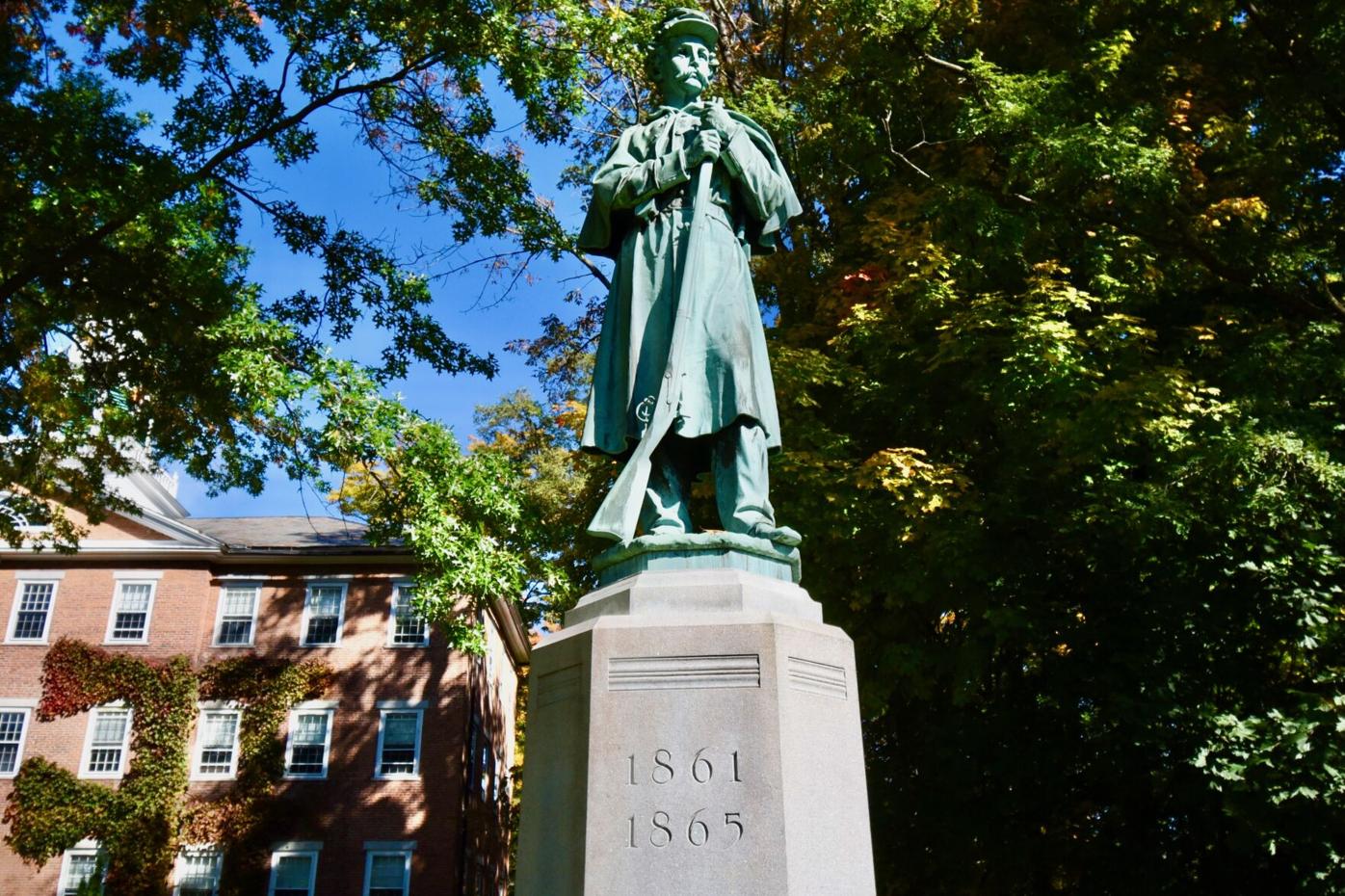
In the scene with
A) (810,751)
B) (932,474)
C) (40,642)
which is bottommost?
(810,751)

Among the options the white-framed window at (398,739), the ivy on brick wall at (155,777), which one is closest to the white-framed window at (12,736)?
the ivy on brick wall at (155,777)

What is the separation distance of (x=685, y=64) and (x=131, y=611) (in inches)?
1139

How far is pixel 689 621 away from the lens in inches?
178

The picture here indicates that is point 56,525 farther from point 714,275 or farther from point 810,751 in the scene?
point 810,751

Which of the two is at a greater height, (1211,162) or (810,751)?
(1211,162)

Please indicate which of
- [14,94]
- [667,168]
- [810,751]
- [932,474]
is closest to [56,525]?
[14,94]

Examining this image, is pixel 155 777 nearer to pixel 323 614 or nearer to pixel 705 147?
pixel 323 614

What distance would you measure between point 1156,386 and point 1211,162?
4781 millimetres

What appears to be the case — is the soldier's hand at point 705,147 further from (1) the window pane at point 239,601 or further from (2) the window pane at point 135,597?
(2) the window pane at point 135,597

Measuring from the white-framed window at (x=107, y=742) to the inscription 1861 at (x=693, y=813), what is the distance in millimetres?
28104

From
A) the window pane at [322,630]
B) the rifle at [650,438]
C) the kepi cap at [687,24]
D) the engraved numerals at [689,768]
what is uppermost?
the window pane at [322,630]

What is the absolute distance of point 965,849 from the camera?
525 inches

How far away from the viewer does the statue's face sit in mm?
6023

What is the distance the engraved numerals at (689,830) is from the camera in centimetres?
405
